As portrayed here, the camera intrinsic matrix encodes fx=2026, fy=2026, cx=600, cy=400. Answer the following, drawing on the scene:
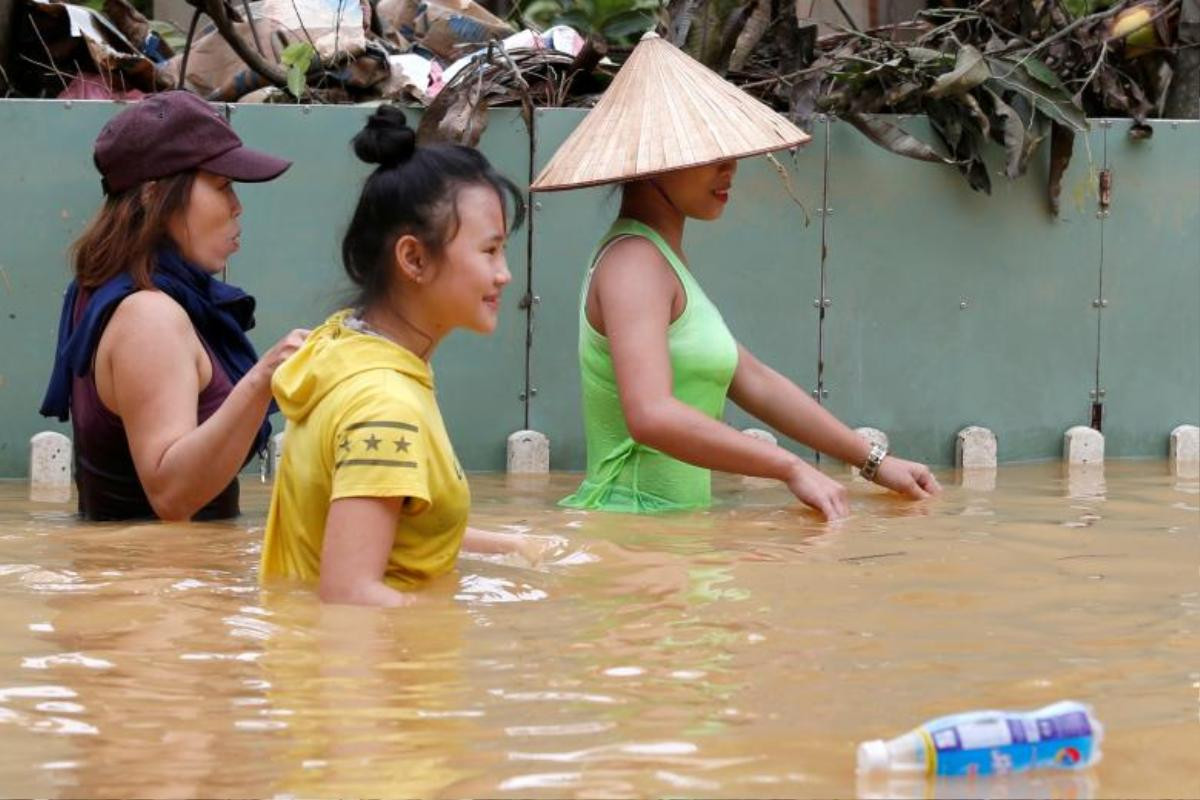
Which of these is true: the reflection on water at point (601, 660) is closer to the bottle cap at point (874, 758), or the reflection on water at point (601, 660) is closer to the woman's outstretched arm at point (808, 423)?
the bottle cap at point (874, 758)

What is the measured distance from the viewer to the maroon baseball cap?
461 centimetres

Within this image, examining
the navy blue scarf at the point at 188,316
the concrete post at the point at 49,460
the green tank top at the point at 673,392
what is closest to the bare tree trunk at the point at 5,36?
the concrete post at the point at 49,460

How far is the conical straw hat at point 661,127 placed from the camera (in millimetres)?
5219

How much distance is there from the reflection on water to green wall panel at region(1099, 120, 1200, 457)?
75.2 inches

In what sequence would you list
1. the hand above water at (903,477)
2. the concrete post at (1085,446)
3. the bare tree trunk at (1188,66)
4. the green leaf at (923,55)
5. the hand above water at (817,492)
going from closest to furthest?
1. the hand above water at (817,492)
2. the hand above water at (903,477)
3. the concrete post at (1085,446)
4. the green leaf at (923,55)
5. the bare tree trunk at (1188,66)

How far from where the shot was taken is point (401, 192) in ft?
12.4

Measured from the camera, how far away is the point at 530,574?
430cm

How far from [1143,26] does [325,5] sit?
2983 mm

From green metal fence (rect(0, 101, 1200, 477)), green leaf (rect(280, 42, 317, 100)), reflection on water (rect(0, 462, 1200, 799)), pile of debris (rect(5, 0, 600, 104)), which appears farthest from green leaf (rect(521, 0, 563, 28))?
reflection on water (rect(0, 462, 1200, 799))

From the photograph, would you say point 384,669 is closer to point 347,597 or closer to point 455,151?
point 347,597

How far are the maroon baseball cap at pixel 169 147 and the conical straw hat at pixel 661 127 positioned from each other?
39.1 inches

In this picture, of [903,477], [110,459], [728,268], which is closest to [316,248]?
[728,268]

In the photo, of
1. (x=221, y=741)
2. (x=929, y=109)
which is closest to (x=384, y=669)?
(x=221, y=741)

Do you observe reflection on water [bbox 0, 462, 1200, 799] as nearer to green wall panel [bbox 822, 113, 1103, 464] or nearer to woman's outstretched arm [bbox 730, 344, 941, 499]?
woman's outstretched arm [bbox 730, 344, 941, 499]
